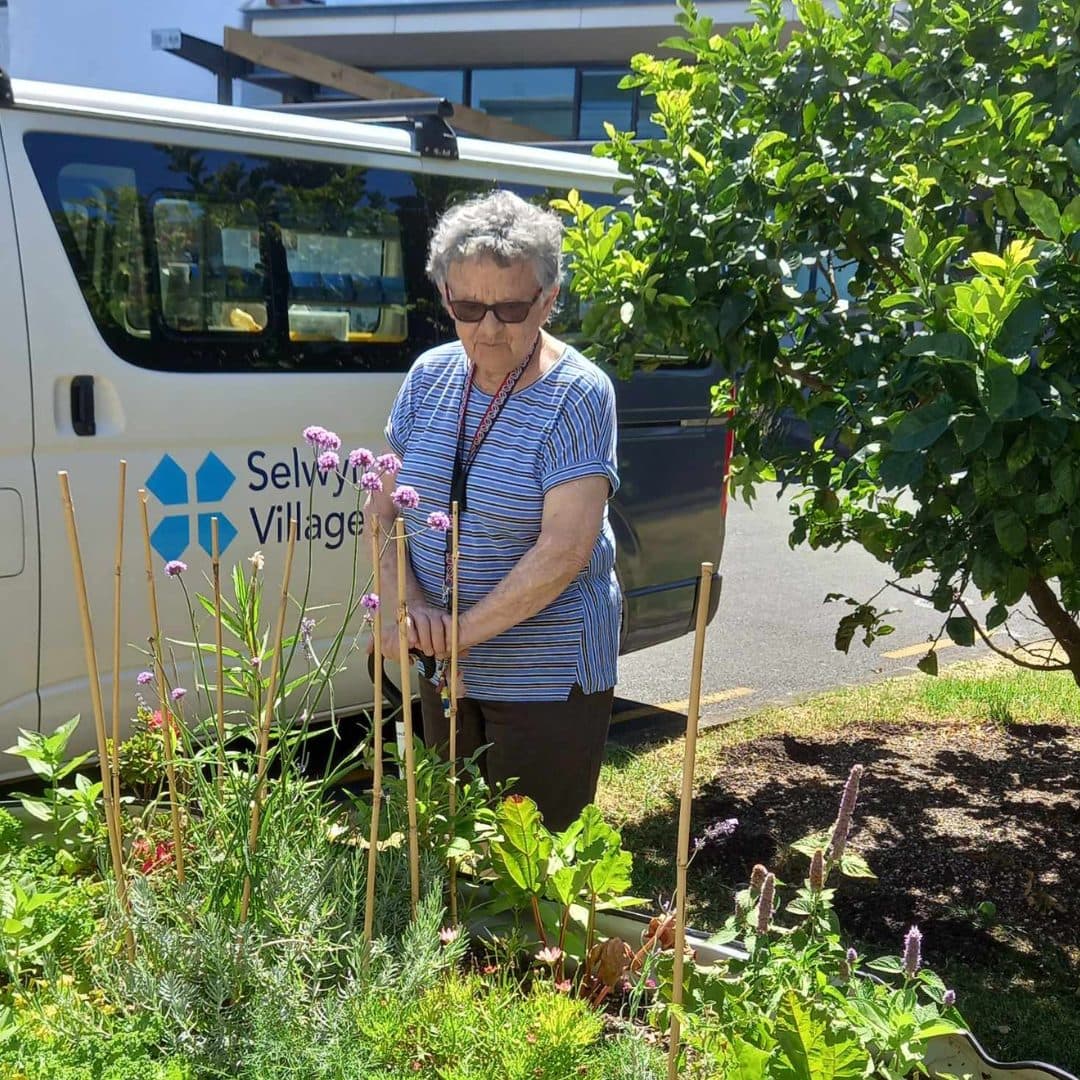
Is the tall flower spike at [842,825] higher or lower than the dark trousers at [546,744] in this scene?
higher

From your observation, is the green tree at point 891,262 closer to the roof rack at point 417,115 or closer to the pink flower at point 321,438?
the pink flower at point 321,438

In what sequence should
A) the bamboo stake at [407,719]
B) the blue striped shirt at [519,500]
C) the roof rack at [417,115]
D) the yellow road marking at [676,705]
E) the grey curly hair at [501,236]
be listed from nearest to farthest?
the bamboo stake at [407,719] < the grey curly hair at [501,236] < the blue striped shirt at [519,500] < the roof rack at [417,115] < the yellow road marking at [676,705]

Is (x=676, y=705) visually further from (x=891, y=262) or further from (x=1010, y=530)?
(x=1010, y=530)

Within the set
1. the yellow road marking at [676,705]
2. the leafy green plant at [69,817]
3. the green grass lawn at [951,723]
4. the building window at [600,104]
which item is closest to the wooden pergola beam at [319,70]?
the yellow road marking at [676,705]

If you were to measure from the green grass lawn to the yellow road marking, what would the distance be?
1.38 feet

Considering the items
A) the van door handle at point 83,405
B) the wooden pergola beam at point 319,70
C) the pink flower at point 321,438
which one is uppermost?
the wooden pergola beam at point 319,70

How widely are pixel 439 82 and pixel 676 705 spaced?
13.4m

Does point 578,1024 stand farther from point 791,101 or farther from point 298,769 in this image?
point 791,101

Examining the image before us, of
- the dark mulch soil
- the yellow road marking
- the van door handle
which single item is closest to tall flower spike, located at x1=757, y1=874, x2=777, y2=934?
the dark mulch soil

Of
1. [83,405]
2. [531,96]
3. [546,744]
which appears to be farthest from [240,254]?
[531,96]

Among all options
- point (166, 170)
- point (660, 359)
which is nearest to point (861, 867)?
point (660, 359)

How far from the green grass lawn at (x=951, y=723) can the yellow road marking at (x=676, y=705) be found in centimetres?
42

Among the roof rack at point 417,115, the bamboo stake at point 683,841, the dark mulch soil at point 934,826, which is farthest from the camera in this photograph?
the roof rack at point 417,115

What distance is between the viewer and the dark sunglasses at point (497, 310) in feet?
7.77
